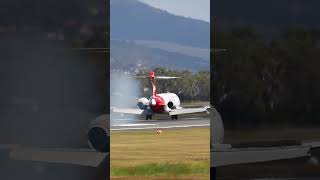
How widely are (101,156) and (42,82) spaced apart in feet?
2.07

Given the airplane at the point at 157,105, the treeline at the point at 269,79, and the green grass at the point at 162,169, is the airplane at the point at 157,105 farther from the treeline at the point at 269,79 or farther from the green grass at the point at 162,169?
the treeline at the point at 269,79

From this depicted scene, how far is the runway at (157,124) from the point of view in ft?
39.7

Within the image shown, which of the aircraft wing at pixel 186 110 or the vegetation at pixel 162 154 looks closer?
the aircraft wing at pixel 186 110

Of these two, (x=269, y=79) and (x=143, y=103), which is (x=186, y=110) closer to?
(x=143, y=103)

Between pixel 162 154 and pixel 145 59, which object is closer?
pixel 162 154

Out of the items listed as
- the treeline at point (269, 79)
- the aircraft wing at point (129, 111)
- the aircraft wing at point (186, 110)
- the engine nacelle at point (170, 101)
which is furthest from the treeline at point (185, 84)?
the treeline at point (269, 79)

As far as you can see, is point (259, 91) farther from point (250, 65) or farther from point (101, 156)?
point (101, 156)

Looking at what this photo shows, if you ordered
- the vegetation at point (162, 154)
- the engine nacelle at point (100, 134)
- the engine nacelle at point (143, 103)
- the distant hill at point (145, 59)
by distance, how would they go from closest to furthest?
the engine nacelle at point (100, 134), the vegetation at point (162, 154), the engine nacelle at point (143, 103), the distant hill at point (145, 59)

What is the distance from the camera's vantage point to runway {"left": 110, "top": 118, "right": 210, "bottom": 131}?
39.7 ft

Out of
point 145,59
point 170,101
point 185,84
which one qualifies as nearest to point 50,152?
point 185,84

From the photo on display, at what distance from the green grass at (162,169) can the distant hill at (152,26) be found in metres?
3.41

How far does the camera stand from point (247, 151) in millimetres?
3127

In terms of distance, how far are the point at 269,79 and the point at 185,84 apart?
8786 millimetres

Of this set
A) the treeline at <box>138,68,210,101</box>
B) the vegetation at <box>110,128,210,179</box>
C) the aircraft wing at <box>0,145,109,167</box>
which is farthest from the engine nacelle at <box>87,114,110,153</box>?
the vegetation at <box>110,128,210,179</box>
